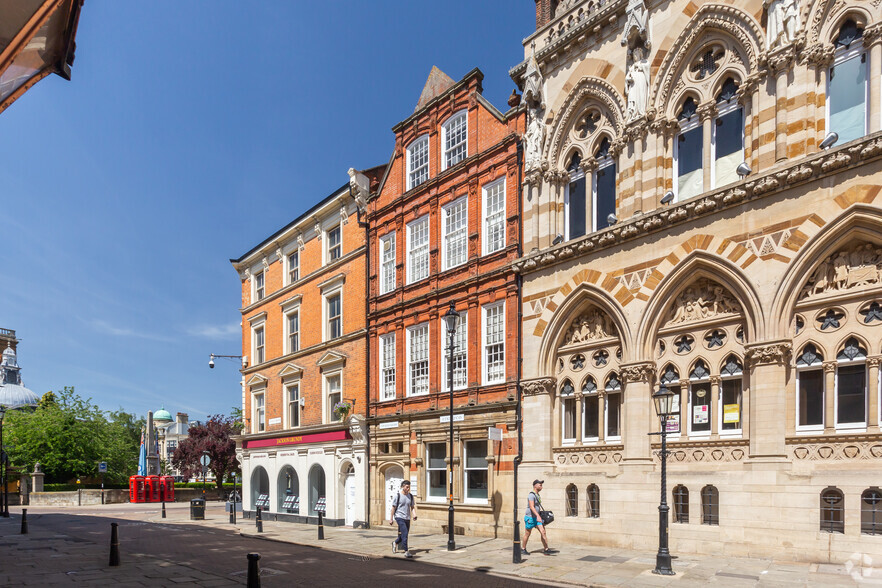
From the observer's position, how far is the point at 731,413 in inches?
575

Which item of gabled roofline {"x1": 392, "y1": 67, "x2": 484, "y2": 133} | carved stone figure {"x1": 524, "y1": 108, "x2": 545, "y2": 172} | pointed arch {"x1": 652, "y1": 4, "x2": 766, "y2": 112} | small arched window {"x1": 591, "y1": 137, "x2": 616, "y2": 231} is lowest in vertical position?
small arched window {"x1": 591, "y1": 137, "x2": 616, "y2": 231}

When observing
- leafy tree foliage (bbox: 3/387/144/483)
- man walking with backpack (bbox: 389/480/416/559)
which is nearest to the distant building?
leafy tree foliage (bbox: 3/387/144/483)

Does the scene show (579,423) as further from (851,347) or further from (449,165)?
(449,165)

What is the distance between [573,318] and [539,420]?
303 centimetres

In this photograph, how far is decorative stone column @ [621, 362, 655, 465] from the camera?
1597 cm

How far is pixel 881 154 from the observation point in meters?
12.1

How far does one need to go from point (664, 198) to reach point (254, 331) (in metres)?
26.2

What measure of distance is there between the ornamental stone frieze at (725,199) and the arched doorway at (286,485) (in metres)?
18.0

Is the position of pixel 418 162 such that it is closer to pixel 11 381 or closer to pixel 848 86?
pixel 848 86

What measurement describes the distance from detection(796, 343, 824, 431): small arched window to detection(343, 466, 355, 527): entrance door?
17404 mm

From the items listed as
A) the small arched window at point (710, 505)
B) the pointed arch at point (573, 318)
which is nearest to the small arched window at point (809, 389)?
the small arched window at point (710, 505)

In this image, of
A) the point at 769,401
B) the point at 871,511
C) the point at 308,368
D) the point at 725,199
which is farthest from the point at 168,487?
the point at 871,511

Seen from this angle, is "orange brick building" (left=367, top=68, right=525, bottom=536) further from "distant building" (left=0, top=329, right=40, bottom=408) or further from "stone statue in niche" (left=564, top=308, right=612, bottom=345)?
"distant building" (left=0, top=329, right=40, bottom=408)

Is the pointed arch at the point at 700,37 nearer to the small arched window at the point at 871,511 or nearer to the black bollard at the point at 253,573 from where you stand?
the small arched window at the point at 871,511
